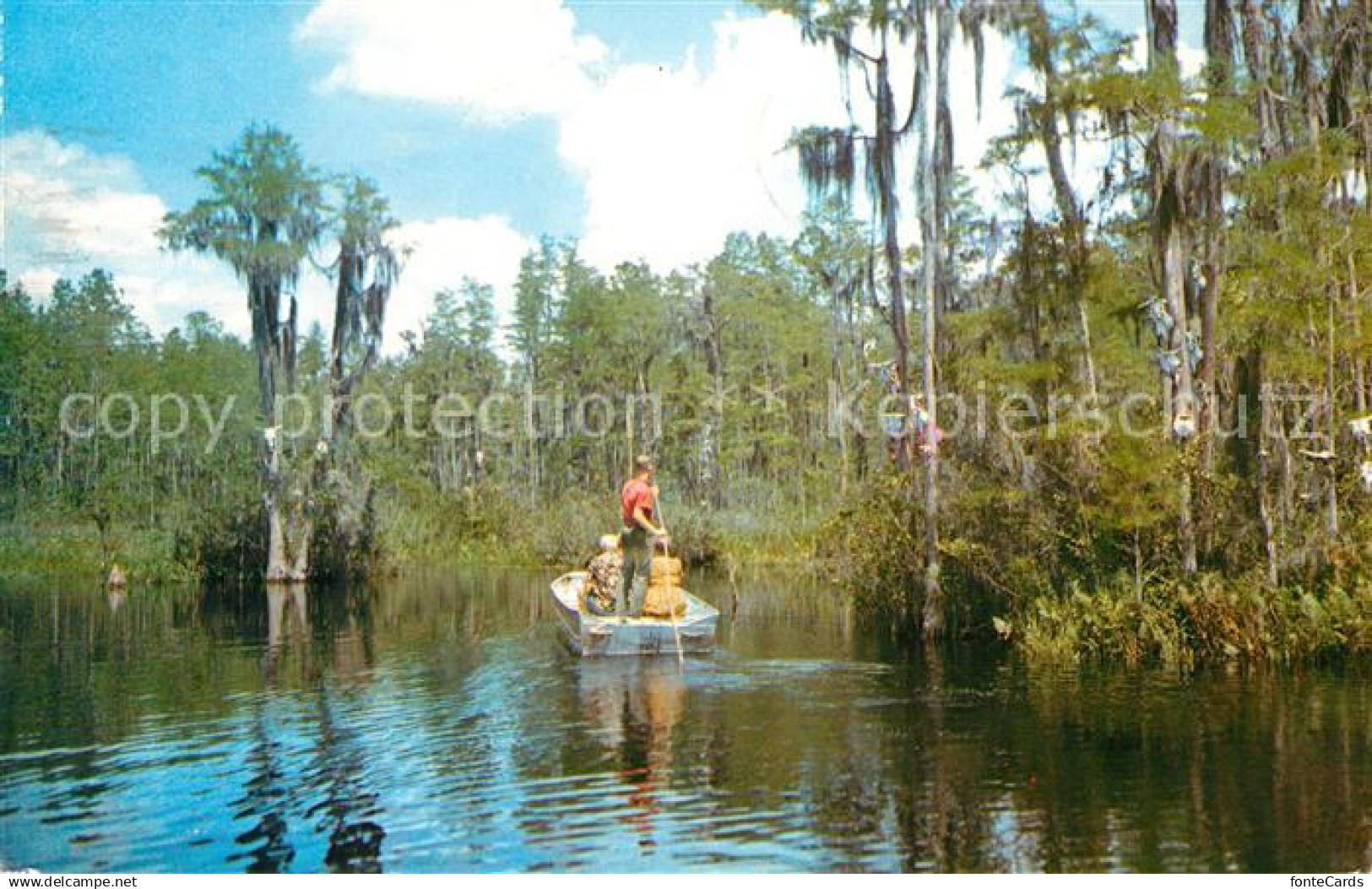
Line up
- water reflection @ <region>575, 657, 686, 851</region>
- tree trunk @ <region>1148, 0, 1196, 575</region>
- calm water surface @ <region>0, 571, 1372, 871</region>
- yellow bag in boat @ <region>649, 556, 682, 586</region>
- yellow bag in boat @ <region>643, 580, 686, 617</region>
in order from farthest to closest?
yellow bag in boat @ <region>649, 556, 682, 586</region> → yellow bag in boat @ <region>643, 580, 686, 617</region> → tree trunk @ <region>1148, 0, 1196, 575</region> → water reflection @ <region>575, 657, 686, 851</region> → calm water surface @ <region>0, 571, 1372, 871</region>

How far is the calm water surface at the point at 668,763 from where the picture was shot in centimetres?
728

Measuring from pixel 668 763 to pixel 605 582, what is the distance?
662cm

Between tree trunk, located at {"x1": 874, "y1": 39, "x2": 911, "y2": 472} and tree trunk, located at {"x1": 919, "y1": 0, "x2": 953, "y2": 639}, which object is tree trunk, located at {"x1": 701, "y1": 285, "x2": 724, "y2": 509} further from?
tree trunk, located at {"x1": 919, "y1": 0, "x2": 953, "y2": 639}

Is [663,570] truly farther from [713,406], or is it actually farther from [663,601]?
[713,406]

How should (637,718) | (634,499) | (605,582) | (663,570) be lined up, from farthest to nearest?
(605,582) → (663,570) → (634,499) → (637,718)

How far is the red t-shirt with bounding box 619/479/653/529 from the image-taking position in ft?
49.2

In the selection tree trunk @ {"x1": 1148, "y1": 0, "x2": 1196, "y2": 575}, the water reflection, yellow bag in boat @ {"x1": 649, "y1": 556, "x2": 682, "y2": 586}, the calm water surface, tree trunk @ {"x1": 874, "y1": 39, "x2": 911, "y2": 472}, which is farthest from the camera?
tree trunk @ {"x1": 874, "y1": 39, "x2": 911, "y2": 472}

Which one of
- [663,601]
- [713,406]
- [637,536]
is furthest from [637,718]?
[713,406]

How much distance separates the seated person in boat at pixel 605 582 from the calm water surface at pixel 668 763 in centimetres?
91

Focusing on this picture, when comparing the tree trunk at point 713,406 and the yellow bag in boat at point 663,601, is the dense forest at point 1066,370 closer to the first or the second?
the yellow bag in boat at point 663,601

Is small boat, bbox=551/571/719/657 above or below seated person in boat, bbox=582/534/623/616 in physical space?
below

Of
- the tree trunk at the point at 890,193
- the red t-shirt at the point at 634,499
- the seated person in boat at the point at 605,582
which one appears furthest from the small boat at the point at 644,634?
the tree trunk at the point at 890,193

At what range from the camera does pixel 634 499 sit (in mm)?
15047

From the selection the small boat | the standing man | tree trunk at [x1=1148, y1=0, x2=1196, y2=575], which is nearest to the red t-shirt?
the standing man
